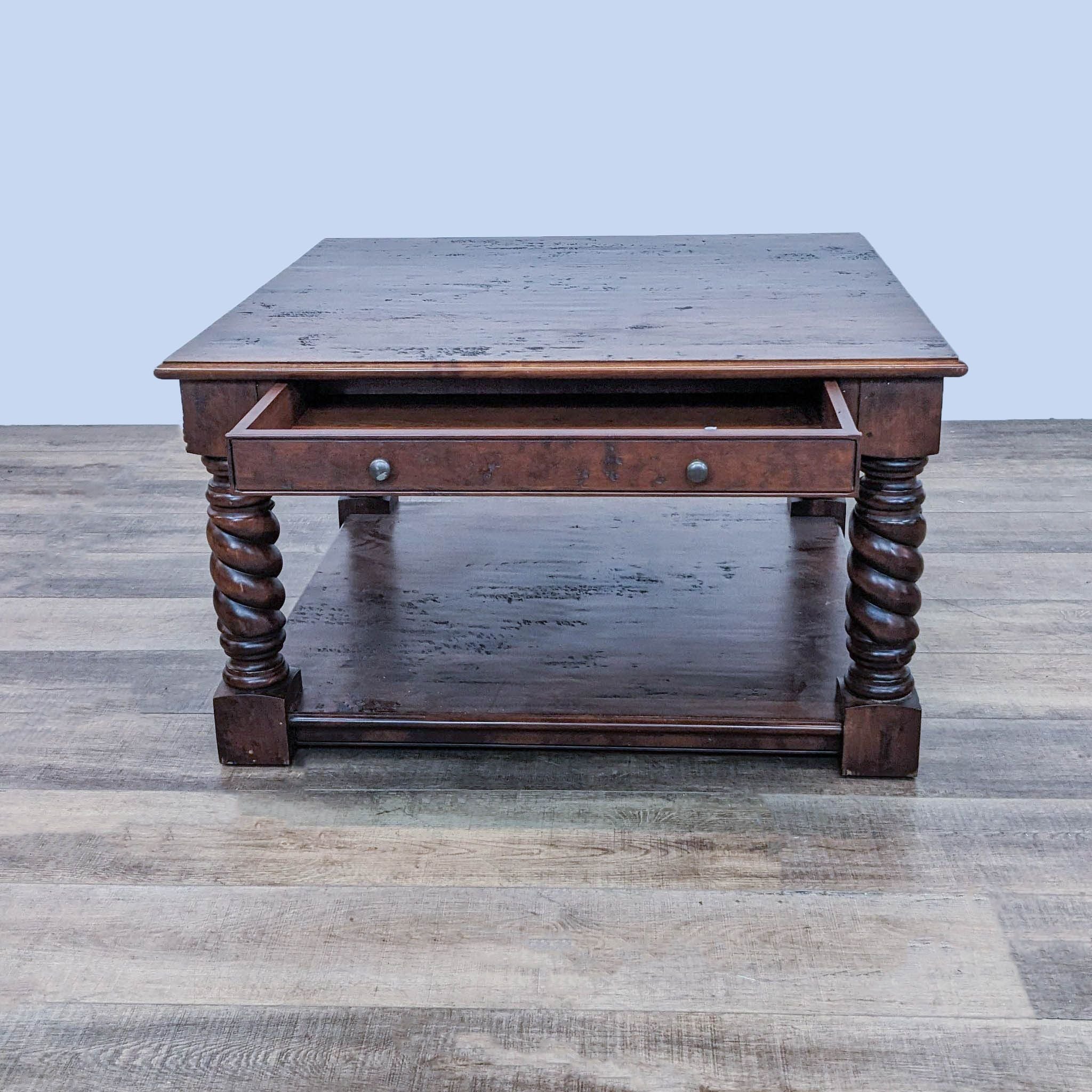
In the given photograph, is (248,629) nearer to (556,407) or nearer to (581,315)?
(556,407)

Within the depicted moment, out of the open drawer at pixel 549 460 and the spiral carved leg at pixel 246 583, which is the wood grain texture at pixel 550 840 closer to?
the spiral carved leg at pixel 246 583

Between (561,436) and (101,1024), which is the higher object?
(561,436)

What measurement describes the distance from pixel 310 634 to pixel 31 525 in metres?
1.13

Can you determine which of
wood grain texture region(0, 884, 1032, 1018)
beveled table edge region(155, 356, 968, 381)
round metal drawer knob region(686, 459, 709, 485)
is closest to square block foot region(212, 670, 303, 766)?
wood grain texture region(0, 884, 1032, 1018)

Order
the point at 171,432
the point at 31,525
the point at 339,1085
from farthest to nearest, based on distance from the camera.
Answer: the point at 171,432 → the point at 31,525 → the point at 339,1085

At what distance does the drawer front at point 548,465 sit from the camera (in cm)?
171

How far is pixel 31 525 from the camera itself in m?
3.17

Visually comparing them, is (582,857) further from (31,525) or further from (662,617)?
(31,525)

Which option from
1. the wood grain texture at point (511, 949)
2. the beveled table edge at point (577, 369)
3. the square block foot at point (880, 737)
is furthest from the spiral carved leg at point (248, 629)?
the square block foot at point (880, 737)

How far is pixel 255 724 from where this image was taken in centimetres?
209

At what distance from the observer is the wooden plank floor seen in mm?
1533

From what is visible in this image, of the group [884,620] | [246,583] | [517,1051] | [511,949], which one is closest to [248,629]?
[246,583]

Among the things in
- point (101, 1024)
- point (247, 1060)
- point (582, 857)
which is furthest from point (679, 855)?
point (101, 1024)

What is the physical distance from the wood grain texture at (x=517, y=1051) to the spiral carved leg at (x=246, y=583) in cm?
A: 58
